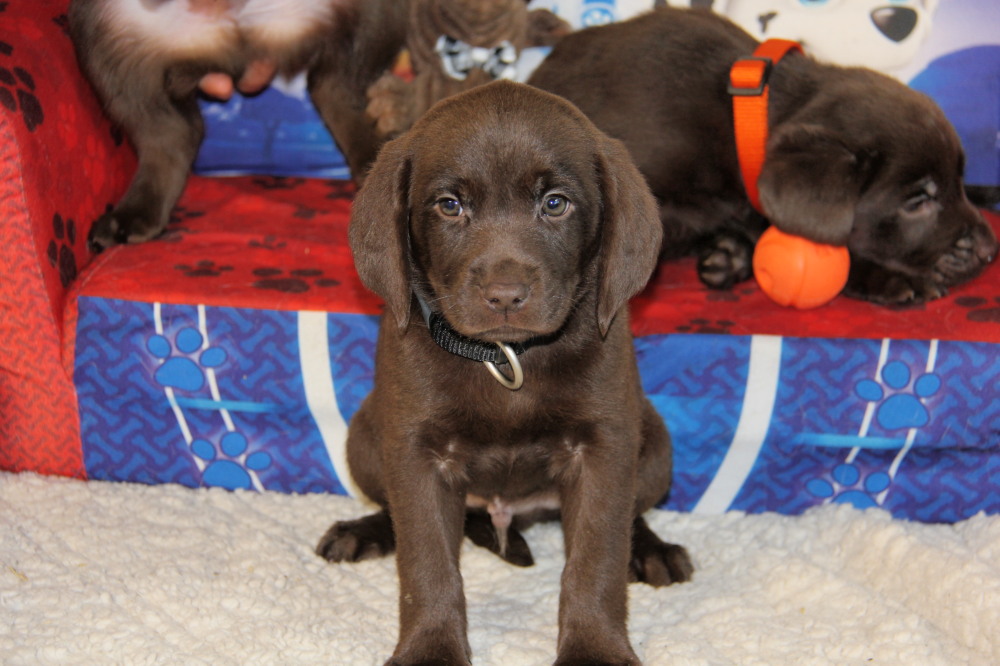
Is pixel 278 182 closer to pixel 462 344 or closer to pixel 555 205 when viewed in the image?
pixel 462 344

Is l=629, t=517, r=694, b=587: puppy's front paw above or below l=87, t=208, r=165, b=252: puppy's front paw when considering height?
below

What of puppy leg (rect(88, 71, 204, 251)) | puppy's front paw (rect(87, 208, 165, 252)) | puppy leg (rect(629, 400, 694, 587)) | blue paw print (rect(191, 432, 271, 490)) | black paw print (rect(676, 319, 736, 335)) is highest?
puppy leg (rect(88, 71, 204, 251))

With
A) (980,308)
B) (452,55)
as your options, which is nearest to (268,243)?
(452,55)

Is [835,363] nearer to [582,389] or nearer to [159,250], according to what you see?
[582,389]

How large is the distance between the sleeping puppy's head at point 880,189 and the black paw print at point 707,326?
0.99ft

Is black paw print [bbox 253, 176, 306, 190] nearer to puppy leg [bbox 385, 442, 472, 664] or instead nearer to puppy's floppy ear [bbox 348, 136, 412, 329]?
puppy's floppy ear [bbox 348, 136, 412, 329]

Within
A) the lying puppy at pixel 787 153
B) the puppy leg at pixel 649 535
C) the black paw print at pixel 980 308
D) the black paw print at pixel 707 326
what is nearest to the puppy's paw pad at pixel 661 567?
the puppy leg at pixel 649 535

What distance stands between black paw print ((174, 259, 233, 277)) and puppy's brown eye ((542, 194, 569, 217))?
1.29 metres

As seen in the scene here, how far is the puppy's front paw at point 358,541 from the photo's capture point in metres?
2.57

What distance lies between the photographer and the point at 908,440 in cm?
270

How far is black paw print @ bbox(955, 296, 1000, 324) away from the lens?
2.76 metres

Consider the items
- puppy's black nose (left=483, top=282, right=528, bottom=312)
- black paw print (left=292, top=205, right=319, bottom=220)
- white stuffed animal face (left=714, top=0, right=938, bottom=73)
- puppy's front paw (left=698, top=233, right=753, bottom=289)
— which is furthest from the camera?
white stuffed animal face (left=714, top=0, right=938, bottom=73)

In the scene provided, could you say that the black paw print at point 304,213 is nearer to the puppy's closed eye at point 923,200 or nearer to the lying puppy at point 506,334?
the lying puppy at point 506,334

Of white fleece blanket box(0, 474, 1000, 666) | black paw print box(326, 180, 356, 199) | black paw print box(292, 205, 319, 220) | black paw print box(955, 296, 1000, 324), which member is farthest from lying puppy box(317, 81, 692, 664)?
black paw print box(326, 180, 356, 199)
